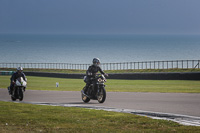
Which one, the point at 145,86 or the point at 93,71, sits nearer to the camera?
the point at 93,71

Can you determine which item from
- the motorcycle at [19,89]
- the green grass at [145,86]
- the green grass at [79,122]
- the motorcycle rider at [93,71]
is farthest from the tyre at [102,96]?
the green grass at [145,86]

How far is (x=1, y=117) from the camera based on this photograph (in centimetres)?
1204

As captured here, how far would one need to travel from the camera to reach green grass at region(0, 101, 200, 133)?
10.1m

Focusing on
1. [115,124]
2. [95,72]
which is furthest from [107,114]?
[95,72]

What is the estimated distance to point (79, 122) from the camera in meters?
11.2

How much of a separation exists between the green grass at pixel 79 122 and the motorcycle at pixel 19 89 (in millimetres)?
5260

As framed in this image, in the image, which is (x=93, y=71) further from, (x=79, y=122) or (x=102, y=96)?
(x=79, y=122)

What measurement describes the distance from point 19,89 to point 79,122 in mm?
8358

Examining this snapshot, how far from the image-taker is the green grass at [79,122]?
33.2 feet

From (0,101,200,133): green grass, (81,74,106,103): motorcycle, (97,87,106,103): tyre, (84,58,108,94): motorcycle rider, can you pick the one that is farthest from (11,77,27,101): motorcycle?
(0,101,200,133): green grass

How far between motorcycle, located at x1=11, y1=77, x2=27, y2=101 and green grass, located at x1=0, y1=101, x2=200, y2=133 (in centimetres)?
526

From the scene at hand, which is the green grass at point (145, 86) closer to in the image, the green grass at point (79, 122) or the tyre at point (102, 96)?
the tyre at point (102, 96)

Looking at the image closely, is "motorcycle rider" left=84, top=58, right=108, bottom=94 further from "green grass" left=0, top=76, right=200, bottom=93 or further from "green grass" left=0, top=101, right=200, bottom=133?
"green grass" left=0, top=76, right=200, bottom=93

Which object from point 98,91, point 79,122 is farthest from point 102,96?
point 79,122
